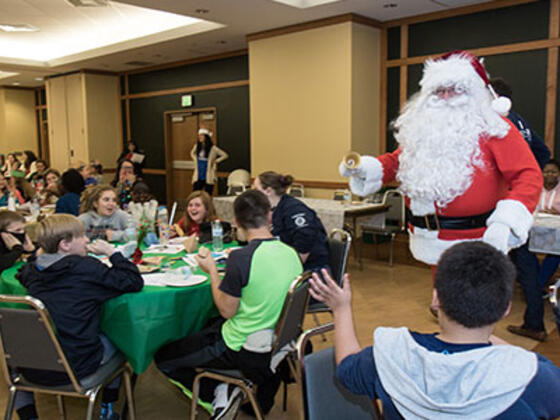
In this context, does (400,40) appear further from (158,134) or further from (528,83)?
(158,134)

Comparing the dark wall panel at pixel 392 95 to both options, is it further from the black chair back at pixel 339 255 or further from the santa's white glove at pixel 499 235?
the santa's white glove at pixel 499 235

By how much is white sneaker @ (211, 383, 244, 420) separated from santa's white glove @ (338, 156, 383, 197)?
1.20m

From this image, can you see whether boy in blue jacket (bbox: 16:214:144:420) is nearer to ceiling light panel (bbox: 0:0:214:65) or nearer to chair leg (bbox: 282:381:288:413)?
chair leg (bbox: 282:381:288:413)

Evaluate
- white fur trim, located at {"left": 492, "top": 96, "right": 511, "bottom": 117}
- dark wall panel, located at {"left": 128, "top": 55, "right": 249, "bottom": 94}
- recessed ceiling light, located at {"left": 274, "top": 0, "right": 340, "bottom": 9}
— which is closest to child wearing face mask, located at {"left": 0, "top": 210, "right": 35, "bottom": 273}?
white fur trim, located at {"left": 492, "top": 96, "right": 511, "bottom": 117}

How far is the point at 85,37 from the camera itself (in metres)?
8.92

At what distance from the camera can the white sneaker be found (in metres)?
2.10

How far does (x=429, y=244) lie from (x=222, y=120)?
674 centimetres

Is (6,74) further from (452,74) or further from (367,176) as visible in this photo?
(452,74)

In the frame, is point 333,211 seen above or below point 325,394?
above

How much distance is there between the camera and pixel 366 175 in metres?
2.65

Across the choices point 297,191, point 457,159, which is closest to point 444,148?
point 457,159

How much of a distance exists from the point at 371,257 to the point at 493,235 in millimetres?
4239

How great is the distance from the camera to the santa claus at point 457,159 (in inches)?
90.3

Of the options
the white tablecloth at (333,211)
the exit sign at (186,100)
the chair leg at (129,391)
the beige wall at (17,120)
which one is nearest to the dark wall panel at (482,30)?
the white tablecloth at (333,211)
